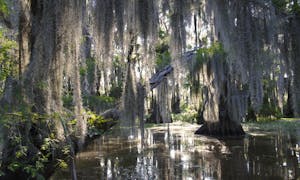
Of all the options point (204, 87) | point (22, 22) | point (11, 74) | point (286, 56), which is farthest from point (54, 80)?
point (204, 87)

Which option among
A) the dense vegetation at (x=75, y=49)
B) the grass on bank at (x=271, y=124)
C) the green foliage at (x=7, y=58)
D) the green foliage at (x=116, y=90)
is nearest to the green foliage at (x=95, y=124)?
the dense vegetation at (x=75, y=49)

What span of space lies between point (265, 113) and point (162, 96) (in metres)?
11.8

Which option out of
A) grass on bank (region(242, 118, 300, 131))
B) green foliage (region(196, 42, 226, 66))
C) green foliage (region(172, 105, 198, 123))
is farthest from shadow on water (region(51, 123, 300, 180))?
green foliage (region(172, 105, 198, 123))

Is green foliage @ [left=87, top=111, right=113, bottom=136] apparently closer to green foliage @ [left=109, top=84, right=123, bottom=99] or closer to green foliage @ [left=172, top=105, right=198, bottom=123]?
green foliage @ [left=109, top=84, right=123, bottom=99]

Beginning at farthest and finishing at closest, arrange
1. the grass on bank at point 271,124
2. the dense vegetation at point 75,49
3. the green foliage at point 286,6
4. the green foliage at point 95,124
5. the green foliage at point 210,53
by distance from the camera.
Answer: the grass on bank at point 271,124 < the green foliage at point 210,53 < the green foliage at point 95,124 < the green foliage at point 286,6 < the dense vegetation at point 75,49

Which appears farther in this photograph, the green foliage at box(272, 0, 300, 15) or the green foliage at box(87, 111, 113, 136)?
the green foliage at box(87, 111, 113, 136)

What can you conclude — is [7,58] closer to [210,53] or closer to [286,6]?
[286,6]

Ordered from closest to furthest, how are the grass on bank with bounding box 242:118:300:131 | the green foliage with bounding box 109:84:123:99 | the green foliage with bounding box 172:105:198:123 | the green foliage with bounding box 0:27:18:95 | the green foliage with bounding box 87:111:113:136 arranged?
the green foliage with bounding box 0:27:18:95 < the green foliage with bounding box 87:111:113:136 < the green foliage with bounding box 109:84:123:99 < the grass on bank with bounding box 242:118:300:131 < the green foliage with bounding box 172:105:198:123

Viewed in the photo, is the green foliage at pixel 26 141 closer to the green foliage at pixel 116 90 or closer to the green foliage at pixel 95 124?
the green foliage at pixel 95 124

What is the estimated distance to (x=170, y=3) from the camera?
6.27 m

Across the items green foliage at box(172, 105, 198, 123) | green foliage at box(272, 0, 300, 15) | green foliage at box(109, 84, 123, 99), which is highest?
green foliage at box(272, 0, 300, 15)

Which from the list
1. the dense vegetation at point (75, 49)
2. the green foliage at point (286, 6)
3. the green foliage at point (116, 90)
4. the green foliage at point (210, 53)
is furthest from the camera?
the green foliage at point (116, 90)

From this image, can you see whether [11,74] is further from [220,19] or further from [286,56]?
[286,56]

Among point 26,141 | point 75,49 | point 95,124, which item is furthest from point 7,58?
point 95,124
